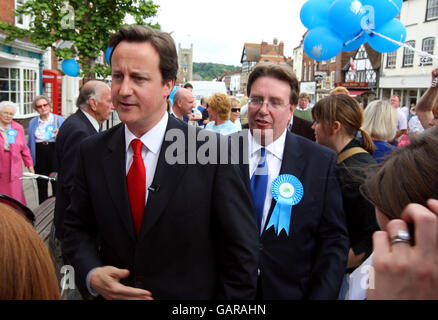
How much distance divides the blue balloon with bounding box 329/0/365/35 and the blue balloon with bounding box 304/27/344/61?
0.14 metres

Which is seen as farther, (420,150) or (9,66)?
(9,66)

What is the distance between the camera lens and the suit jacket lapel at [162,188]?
1730 mm

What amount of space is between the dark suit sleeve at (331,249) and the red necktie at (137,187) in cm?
108

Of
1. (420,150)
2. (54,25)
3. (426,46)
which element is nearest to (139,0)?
(54,25)

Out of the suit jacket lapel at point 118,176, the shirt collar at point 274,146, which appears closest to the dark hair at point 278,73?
the shirt collar at point 274,146

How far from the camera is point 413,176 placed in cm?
110

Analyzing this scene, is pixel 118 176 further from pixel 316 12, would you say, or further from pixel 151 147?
pixel 316 12

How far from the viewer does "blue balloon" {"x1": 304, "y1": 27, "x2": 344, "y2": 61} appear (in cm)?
557

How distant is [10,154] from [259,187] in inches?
193

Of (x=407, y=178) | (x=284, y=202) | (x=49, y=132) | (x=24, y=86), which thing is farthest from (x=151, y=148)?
(x=24, y=86)

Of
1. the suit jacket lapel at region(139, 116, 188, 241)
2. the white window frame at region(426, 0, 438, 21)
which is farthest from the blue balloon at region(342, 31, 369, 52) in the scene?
the white window frame at region(426, 0, 438, 21)

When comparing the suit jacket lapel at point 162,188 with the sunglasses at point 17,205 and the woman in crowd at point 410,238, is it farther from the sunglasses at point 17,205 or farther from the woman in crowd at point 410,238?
the woman in crowd at point 410,238

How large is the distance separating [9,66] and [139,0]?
10078 millimetres
